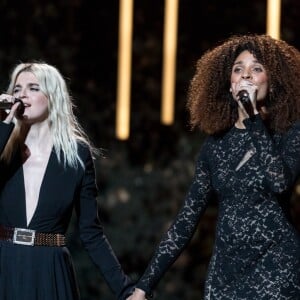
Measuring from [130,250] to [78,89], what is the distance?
1240mm

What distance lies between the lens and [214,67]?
501 cm

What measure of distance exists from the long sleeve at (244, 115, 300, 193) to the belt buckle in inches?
42.2

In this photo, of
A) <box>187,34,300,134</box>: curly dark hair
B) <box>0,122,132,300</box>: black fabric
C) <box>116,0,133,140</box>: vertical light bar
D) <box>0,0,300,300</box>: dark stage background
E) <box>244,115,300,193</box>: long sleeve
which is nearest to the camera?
<box>244,115,300,193</box>: long sleeve

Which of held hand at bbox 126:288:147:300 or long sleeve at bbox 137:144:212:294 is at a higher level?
long sleeve at bbox 137:144:212:294

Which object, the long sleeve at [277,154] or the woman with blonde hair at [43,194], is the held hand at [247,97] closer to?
the long sleeve at [277,154]

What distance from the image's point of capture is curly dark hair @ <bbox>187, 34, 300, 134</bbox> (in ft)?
15.7

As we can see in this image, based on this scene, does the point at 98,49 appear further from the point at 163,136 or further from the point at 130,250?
the point at 130,250

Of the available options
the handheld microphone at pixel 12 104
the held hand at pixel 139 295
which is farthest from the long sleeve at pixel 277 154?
the handheld microphone at pixel 12 104

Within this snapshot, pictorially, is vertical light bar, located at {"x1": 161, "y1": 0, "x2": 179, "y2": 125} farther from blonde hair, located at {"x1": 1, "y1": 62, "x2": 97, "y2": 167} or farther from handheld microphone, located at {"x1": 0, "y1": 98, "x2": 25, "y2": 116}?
handheld microphone, located at {"x1": 0, "y1": 98, "x2": 25, "y2": 116}

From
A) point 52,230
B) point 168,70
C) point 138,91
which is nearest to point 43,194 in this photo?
point 52,230

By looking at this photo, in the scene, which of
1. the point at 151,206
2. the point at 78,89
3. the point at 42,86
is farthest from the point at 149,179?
the point at 42,86

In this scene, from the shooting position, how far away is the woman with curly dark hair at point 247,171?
15.1ft

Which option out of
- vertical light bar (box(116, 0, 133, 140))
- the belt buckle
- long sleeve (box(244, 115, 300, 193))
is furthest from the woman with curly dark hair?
vertical light bar (box(116, 0, 133, 140))

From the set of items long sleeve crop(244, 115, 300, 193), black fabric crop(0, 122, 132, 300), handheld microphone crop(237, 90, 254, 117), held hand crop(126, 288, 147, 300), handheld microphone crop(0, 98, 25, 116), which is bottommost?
held hand crop(126, 288, 147, 300)
